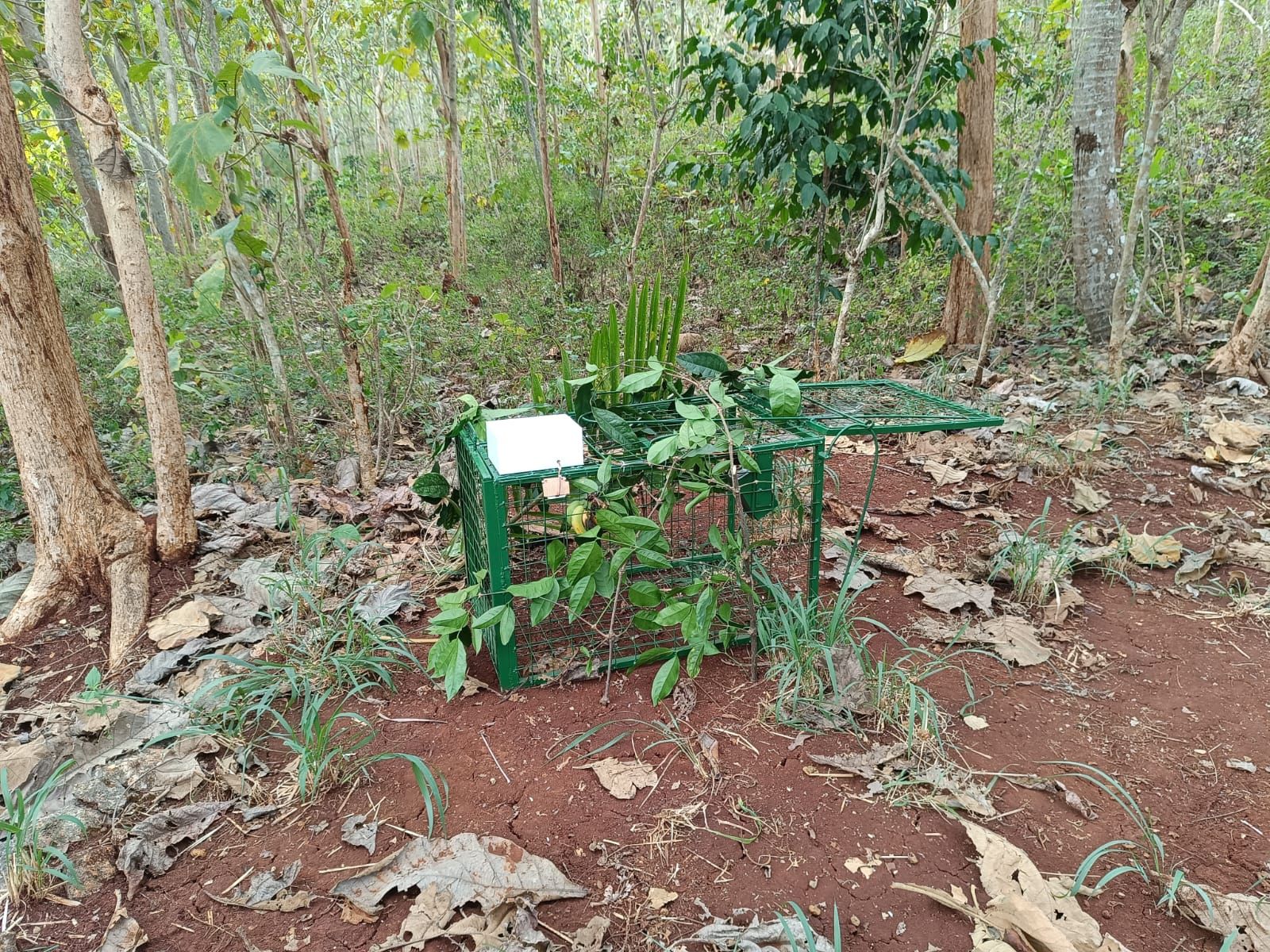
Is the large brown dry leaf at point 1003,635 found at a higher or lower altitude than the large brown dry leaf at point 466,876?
lower

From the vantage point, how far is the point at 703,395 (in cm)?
204

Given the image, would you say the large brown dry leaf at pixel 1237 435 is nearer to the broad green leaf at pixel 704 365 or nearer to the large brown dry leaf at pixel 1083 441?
the large brown dry leaf at pixel 1083 441

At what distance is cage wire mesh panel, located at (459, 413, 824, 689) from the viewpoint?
5.77 feet

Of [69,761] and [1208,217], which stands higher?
[1208,217]

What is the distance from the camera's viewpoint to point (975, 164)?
4.36 metres

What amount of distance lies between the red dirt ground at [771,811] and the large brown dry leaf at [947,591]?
235mm

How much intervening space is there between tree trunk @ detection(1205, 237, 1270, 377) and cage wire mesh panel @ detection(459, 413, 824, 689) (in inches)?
118

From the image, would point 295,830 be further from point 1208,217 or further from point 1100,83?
point 1208,217

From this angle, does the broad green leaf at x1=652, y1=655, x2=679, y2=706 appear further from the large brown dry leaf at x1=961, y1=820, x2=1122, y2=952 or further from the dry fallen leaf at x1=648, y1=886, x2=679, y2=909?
the large brown dry leaf at x1=961, y1=820, x2=1122, y2=952

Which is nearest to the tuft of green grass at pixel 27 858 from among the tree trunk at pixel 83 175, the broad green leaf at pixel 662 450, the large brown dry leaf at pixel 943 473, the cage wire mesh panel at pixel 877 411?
the broad green leaf at pixel 662 450

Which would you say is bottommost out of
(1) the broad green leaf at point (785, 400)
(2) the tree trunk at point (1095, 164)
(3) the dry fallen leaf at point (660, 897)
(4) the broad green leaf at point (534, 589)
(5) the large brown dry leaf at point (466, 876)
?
(3) the dry fallen leaf at point (660, 897)

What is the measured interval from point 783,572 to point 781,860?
0.90 m

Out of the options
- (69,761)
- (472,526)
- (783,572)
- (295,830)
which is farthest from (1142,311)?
(69,761)

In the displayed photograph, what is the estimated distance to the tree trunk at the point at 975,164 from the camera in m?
4.15
